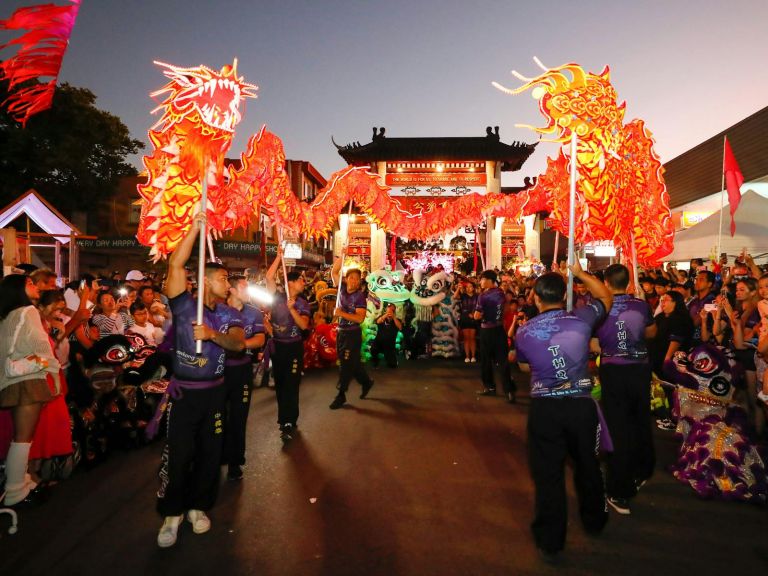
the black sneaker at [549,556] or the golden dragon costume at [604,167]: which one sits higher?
the golden dragon costume at [604,167]

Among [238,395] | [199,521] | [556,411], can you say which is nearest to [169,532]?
[199,521]

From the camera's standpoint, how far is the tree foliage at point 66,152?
17.8 m

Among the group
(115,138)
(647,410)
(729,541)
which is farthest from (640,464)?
(115,138)

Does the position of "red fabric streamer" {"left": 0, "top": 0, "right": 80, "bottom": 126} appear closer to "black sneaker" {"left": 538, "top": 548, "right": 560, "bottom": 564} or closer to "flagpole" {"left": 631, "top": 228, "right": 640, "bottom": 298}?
"black sneaker" {"left": 538, "top": 548, "right": 560, "bottom": 564}

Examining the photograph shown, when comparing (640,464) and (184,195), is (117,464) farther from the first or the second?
(640,464)

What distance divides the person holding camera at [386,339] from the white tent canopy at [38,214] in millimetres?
7944

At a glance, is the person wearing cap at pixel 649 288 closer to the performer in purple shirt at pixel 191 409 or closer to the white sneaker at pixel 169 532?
the performer in purple shirt at pixel 191 409

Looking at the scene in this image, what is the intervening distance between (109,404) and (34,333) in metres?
1.44

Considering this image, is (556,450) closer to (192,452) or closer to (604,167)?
(192,452)

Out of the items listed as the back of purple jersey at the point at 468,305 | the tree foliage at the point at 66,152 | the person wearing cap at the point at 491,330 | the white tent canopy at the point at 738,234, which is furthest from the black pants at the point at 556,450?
the tree foliage at the point at 66,152

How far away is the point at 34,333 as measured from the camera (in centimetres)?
399

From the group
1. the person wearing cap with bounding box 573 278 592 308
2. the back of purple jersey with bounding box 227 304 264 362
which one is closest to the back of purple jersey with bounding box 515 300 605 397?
the back of purple jersey with bounding box 227 304 264 362

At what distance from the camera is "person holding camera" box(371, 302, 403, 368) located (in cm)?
1040

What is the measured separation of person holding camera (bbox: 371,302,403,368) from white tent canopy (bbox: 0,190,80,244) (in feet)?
→ 26.1
